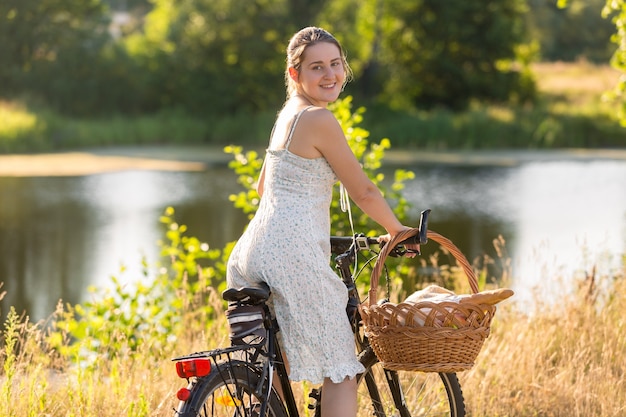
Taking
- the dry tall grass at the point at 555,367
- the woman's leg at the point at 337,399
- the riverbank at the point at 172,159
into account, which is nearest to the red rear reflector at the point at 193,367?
the woman's leg at the point at 337,399

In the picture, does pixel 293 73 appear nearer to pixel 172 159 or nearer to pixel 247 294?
pixel 247 294

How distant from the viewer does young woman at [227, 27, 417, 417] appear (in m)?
2.88

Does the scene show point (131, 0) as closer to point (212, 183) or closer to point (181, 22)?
point (181, 22)

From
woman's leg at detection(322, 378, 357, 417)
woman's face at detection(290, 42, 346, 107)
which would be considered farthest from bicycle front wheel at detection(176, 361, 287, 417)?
woman's face at detection(290, 42, 346, 107)

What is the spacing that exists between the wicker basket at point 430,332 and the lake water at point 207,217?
4.77 meters

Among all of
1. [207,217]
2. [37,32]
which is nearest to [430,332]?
[207,217]

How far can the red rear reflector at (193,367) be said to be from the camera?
8.61 ft

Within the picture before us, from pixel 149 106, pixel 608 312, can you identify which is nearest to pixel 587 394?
pixel 608 312

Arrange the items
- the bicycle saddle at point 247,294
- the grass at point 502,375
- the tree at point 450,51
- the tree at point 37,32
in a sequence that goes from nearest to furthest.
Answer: the bicycle saddle at point 247,294 < the grass at point 502,375 < the tree at point 37,32 < the tree at point 450,51

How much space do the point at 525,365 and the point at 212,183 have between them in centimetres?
1412

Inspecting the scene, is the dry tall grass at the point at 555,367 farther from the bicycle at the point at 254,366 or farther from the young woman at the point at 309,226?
the young woman at the point at 309,226

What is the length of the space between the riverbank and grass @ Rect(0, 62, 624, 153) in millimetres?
1060

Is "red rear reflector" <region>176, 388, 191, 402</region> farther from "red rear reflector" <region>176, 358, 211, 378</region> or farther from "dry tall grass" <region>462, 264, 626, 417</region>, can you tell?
"dry tall grass" <region>462, 264, 626, 417</region>

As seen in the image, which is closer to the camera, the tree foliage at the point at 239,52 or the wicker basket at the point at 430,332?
the wicker basket at the point at 430,332
